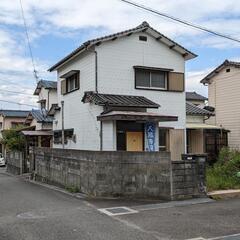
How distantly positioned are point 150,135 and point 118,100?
89.3 inches

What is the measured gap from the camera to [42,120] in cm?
3303

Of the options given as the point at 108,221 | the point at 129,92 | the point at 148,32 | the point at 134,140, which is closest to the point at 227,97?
the point at 148,32

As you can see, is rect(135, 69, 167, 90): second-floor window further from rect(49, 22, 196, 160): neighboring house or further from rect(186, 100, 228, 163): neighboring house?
rect(186, 100, 228, 163): neighboring house

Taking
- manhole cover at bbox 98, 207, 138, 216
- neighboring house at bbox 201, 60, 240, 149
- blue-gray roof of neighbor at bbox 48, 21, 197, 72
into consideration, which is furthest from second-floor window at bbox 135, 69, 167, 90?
manhole cover at bbox 98, 207, 138, 216

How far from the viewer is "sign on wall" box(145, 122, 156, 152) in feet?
63.9

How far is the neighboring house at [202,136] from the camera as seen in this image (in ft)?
79.8

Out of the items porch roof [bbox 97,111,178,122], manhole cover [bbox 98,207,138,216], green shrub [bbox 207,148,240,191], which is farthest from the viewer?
porch roof [bbox 97,111,178,122]

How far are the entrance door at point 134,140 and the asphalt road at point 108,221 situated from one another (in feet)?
A: 20.2


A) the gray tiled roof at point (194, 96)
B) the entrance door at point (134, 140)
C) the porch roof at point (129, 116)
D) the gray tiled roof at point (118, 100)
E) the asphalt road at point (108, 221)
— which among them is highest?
the gray tiled roof at point (194, 96)

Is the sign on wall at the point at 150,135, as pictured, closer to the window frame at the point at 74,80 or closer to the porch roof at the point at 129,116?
the porch roof at the point at 129,116

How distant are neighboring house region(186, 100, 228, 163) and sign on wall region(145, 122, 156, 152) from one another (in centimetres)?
468

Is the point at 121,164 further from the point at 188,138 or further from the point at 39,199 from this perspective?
the point at 188,138

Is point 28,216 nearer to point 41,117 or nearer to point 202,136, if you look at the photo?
point 202,136

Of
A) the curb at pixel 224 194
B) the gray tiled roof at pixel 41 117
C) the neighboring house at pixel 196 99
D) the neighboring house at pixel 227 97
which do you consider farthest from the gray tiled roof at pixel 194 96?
the curb at pixel 224 194
